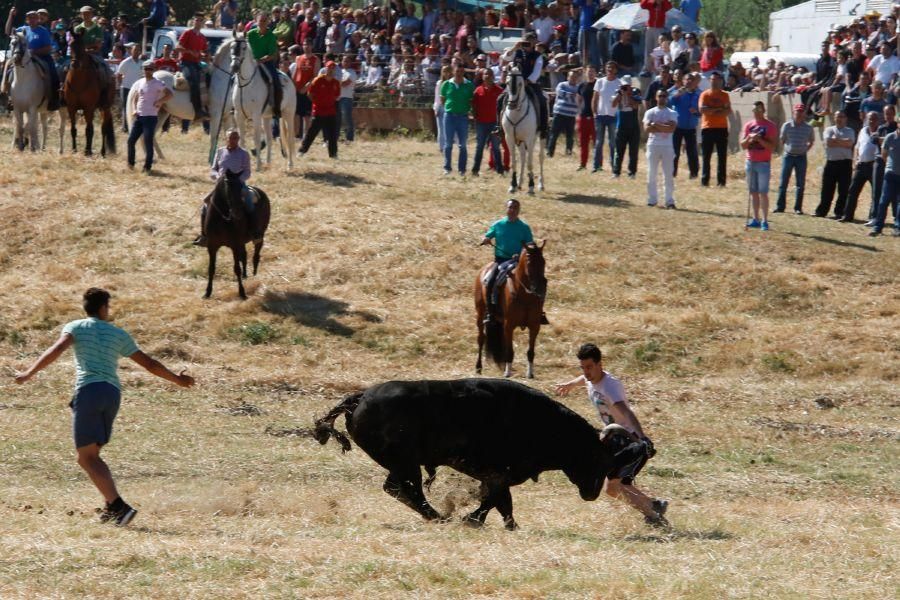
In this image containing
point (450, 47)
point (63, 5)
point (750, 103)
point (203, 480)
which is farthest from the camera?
point (63, 5)

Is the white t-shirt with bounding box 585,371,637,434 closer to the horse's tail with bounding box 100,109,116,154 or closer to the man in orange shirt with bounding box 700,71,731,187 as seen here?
the man in orange shirt with bounding box 700,71,731,187

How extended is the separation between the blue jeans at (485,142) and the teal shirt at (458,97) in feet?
1.36

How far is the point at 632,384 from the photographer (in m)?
17.0

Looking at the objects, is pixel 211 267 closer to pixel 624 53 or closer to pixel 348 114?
pixel 348 114

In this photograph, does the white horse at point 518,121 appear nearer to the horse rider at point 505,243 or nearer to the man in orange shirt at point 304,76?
the man in orange shirt at point 304,76

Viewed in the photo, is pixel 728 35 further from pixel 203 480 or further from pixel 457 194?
pixel 203 480

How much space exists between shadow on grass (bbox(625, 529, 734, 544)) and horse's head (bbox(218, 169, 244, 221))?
1044 cm

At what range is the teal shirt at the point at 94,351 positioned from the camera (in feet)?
31.2

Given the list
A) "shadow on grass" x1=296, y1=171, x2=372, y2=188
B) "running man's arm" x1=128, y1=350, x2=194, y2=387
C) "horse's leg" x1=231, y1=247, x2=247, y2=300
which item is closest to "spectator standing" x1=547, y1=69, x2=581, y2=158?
"shadow on grass" x1=296, y1=171, x2=372, y2=188

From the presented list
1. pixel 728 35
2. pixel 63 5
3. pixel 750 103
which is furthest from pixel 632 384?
pixel 728 35

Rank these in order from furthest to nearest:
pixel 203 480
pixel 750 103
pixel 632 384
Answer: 1. pixel 750 103
2. pixel 632 384
3. pixel 203 480

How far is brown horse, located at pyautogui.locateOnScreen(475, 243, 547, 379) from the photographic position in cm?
1591

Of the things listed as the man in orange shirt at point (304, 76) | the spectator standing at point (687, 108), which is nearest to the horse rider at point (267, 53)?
the man in orange shirt at point (304, 76)

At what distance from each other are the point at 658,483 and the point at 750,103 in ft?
66.1
